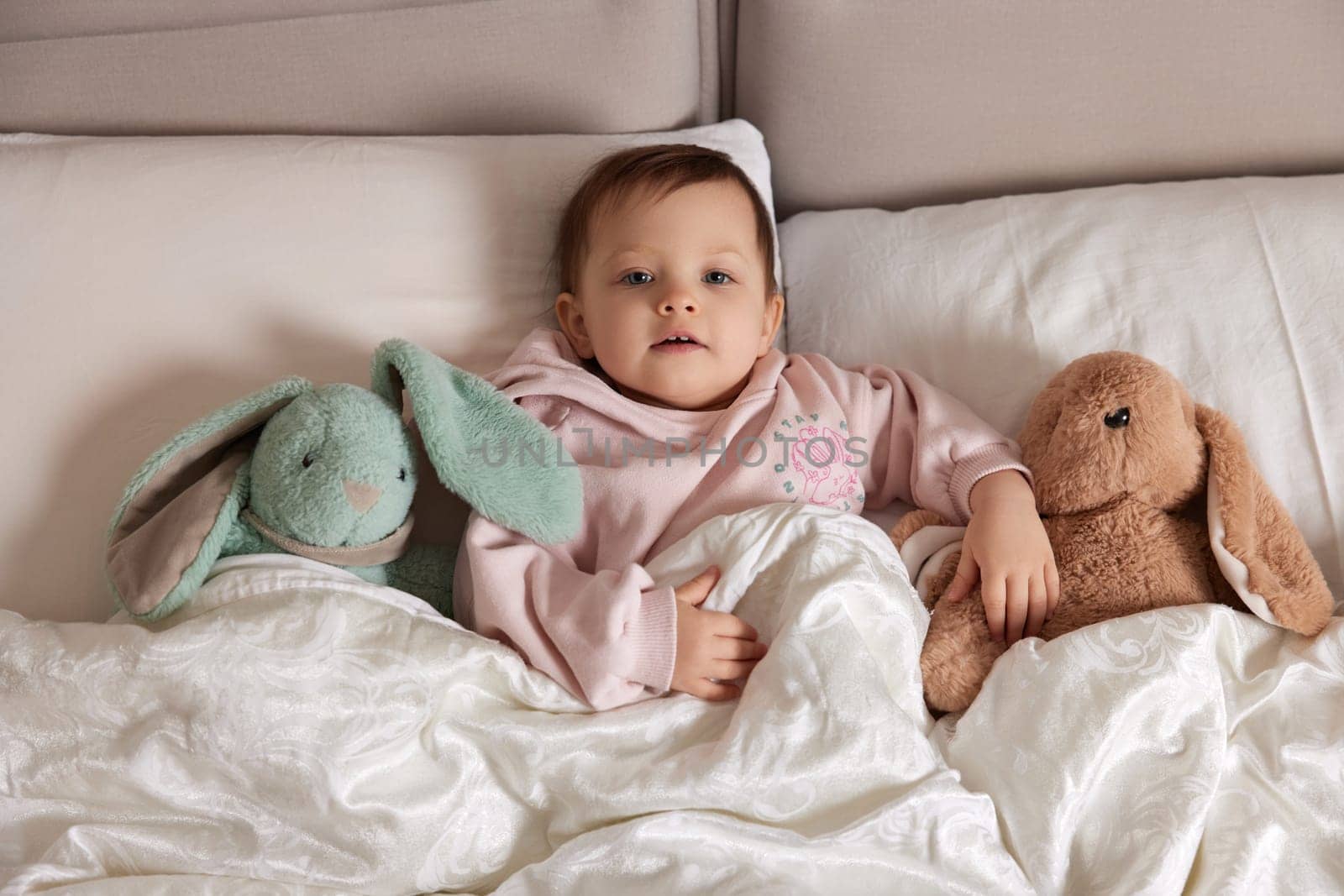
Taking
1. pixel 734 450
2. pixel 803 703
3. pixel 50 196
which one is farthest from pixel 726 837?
pixel 50 196

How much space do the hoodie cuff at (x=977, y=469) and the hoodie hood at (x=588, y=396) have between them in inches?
8.6

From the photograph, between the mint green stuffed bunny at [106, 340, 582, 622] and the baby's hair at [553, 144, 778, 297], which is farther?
the baby's hair at [553, 144, 778, 297]

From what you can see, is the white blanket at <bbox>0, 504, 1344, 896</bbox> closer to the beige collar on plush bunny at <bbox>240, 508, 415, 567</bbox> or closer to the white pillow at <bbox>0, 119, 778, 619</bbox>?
the beige collar on plush bunny at <bbox>240, 508, 415, 567</bbox>

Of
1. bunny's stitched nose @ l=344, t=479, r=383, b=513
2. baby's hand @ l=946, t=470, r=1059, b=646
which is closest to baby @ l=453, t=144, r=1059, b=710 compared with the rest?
baby's hand @ l=946, t=470, r=1059, b=646

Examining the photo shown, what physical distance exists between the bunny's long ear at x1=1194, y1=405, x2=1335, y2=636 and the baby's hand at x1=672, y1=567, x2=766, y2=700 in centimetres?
45

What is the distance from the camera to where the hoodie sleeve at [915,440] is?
3.46 ft

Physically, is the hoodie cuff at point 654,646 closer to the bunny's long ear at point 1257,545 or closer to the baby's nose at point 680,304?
the baby's nose at point 680,304

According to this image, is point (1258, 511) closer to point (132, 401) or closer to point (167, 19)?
point (132, 401)

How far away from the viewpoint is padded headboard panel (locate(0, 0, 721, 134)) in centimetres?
130

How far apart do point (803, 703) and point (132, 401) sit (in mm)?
805

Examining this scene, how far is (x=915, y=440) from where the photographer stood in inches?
43.1

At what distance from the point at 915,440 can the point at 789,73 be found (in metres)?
0.57

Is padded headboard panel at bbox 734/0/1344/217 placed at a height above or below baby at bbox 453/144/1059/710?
above

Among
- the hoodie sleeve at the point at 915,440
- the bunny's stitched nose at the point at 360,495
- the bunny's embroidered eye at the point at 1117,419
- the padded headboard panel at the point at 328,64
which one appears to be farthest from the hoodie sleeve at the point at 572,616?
the padded headboard panel at the point at 328,64
